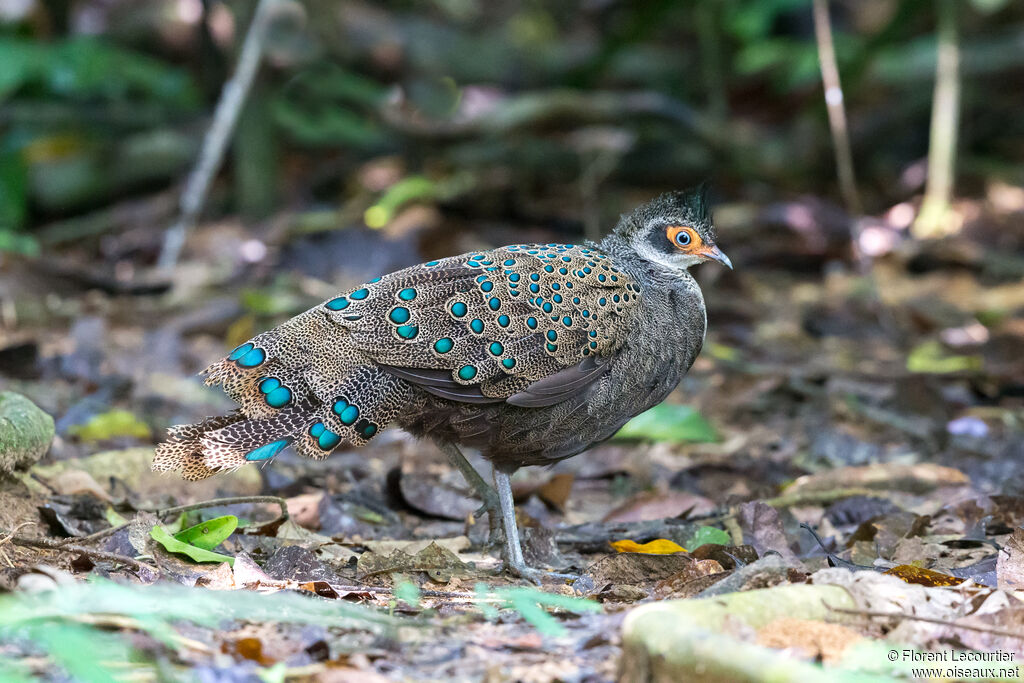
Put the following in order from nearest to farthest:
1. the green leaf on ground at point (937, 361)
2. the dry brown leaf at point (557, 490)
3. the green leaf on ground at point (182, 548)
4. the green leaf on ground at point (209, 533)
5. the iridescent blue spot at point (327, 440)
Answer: the green leaf on ground at point (182, 548), the green leaf on ground at point (209, 533), the iridescent blue spot at point (327, 440), the dry brown leaf at point (557, 490), the green leaf on ground at point (937, 361)

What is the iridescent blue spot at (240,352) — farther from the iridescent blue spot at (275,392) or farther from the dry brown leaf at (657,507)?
the dry brown leaf at (657,507)

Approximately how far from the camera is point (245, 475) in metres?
4.84

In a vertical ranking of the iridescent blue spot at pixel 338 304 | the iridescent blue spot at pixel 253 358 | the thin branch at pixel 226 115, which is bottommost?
the iridescent blue spot at pixel 253 358

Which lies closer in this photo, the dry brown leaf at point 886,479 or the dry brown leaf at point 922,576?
the dry brown leaf at point 922,576

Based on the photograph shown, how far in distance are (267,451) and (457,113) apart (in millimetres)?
6551

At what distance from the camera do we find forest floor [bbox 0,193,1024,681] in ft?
8.04

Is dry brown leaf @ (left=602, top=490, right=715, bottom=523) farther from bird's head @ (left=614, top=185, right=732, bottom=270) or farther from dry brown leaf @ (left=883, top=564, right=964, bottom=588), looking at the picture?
dry brown leaf @ (left=883, top=564, right=964, bottom=588)

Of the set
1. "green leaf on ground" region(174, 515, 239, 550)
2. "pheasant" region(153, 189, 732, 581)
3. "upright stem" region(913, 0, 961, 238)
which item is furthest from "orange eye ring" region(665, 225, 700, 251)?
"upright stem" region(913, 0, 961, 238)

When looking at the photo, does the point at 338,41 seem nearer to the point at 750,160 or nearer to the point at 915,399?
the point at 750,160

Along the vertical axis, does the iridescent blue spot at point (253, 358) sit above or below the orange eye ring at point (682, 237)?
below

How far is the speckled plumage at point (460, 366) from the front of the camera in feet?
12.0

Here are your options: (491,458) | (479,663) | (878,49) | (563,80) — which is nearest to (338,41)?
(563,80)

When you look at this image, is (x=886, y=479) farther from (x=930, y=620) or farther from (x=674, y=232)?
(x=930, y=620)

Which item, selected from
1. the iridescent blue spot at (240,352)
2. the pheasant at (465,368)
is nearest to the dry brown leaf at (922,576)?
the pheasant at (465,368)
